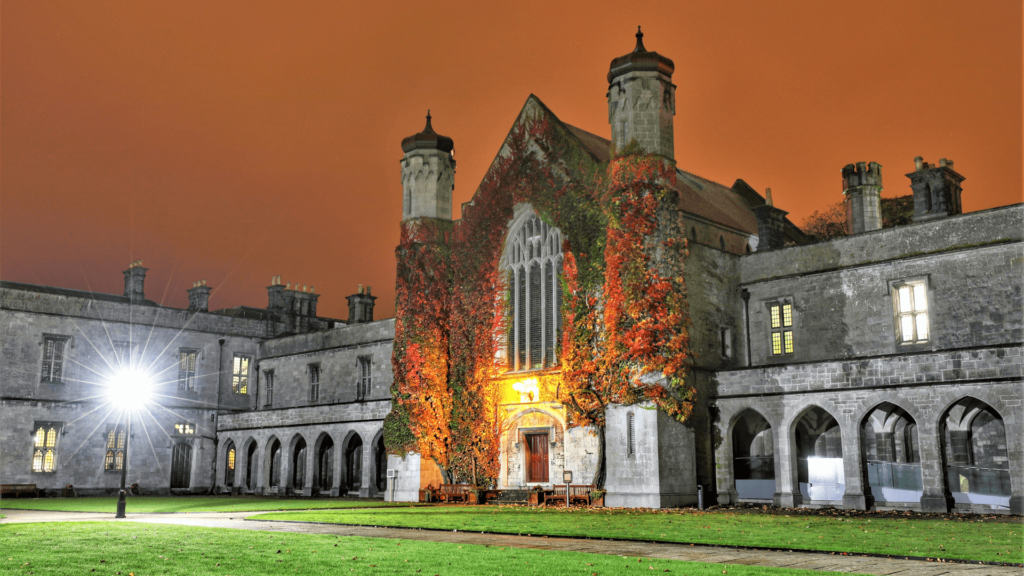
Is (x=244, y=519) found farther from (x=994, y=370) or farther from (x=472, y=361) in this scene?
(x=994, y=370)

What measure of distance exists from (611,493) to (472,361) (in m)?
7.44

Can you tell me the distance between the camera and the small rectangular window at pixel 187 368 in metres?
42.5

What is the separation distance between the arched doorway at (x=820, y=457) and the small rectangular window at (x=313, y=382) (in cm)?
2245

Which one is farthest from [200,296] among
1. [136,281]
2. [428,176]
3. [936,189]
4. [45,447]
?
[936,189]

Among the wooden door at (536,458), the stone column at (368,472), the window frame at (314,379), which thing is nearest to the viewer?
the wooden door at (536,458)

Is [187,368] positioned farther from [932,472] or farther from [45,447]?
[932,472]

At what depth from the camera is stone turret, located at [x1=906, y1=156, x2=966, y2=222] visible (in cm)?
2878

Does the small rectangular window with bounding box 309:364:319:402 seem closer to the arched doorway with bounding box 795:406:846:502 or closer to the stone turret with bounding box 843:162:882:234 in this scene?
the arched doorway with bounding box 795:406:846:502

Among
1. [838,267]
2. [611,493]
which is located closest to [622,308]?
[611,493]

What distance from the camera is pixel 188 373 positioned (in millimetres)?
42906

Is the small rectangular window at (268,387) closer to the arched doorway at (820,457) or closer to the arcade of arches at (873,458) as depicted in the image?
the arcade of arches at (873,458)

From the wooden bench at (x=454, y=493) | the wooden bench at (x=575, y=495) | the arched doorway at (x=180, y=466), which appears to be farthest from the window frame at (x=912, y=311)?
the arched doorway at (x=180, y=466)

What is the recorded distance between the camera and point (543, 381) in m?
27.8

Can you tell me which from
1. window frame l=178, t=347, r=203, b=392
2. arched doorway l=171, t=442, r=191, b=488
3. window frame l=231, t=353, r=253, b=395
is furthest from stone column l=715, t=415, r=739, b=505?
window frame l=178, t=347, r=203, b=392
